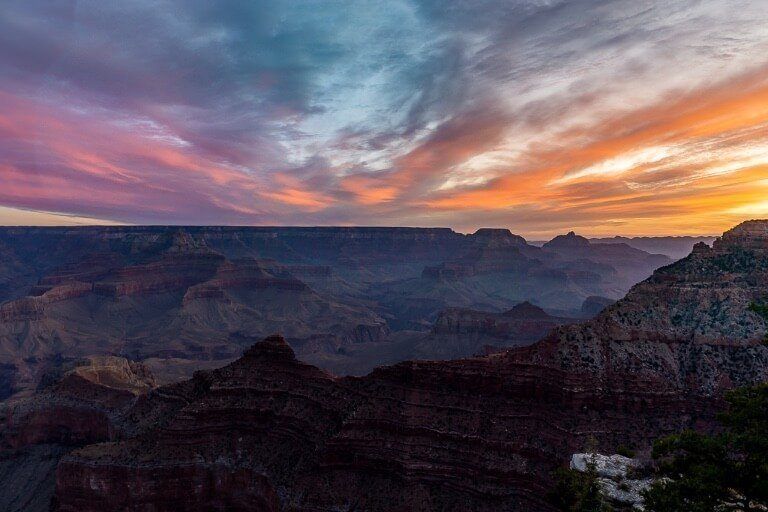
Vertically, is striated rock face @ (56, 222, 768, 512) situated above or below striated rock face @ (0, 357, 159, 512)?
above

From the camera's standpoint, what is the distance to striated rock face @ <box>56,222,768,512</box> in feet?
133

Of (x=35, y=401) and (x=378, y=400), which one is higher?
(x=378, y=400)

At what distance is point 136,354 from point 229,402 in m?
141

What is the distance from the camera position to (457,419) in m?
43.8

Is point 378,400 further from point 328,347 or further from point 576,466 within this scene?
point 328,347

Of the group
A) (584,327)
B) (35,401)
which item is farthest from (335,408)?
(35,401)

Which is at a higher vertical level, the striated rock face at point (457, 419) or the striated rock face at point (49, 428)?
the striated rock face at point (457, 419)

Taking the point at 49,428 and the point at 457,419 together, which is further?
the point at 49,428

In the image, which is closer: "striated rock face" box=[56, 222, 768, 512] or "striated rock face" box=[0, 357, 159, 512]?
"striated rock face" box=[56, 222, 768, 512]

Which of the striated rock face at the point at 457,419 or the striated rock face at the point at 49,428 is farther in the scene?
the striated rock face at the point at 49,428

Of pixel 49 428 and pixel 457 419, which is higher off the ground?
pixel 457 419

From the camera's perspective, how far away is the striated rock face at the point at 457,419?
40594 mm

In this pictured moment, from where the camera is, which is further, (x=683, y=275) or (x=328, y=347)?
(x=328, y=347)

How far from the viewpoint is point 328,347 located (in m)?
186
